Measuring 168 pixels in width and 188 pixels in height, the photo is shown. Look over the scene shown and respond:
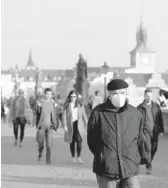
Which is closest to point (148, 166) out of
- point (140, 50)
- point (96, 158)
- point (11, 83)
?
point (96, 158)

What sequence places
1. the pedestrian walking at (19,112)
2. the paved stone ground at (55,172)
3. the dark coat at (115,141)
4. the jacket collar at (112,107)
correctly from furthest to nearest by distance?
1. the pedestrian walking at (19,112)
2. the paved stone ground at (55,172)
3. the jacket collar at (112,107)
4. the dark coat at (115,141)

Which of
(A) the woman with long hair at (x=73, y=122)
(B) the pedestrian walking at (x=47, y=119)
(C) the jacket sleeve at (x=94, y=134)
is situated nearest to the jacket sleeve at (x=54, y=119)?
(B) the pedestrian walking at (x=47, y=119)

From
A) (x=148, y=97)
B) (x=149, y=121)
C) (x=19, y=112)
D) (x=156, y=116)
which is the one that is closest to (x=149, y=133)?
(x=149, y=121)

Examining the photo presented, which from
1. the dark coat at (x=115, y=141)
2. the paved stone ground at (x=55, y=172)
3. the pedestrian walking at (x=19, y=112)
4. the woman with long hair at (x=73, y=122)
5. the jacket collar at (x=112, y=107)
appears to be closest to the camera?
the dark coat at (x=115, y=141)

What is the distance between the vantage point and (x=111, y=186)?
17.3 feet

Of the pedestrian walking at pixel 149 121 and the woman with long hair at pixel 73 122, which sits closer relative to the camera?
the pedestrian walking at pixel 149 121

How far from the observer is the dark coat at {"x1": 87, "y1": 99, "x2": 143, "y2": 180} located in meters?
5.20

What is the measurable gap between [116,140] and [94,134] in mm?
302

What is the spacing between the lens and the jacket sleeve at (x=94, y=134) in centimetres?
538

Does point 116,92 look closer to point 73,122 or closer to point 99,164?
point 99,164

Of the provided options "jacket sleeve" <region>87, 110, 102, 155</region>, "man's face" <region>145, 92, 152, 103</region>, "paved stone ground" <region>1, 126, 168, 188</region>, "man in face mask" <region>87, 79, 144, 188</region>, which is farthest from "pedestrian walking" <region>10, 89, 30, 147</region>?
"man in face mask" <region>87, 79, 144, 188</region>

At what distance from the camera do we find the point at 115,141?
17.2ft

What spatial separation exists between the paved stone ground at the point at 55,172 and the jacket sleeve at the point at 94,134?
3149 millimetres

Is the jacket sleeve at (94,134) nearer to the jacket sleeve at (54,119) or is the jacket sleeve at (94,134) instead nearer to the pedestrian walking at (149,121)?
the pedestrian walking at (149,121)
